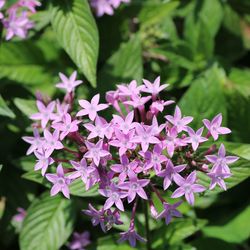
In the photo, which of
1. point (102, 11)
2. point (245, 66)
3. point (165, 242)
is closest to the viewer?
point (165, 242)

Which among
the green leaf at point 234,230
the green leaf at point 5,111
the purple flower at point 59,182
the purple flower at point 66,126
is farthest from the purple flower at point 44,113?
the green leaf at point 234,230

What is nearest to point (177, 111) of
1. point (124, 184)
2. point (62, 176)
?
point (124, 184)

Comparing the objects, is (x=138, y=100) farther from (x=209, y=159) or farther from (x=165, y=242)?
(x=165, y=242)

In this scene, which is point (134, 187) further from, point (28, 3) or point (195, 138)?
point (28, 3)

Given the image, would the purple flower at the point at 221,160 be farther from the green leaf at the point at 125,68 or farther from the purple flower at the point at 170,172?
the green leaf at the point at 125,68

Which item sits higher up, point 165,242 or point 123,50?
point 123,50

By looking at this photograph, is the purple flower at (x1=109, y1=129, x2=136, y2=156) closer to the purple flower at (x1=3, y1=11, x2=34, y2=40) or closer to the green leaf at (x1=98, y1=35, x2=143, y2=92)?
the green leaf at (x1=98, y1=35, x2=143, y2=92)

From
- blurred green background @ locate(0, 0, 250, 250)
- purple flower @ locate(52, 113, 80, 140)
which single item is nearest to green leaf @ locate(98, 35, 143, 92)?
blurred green background @ locate(0, 0, 250, 250)
